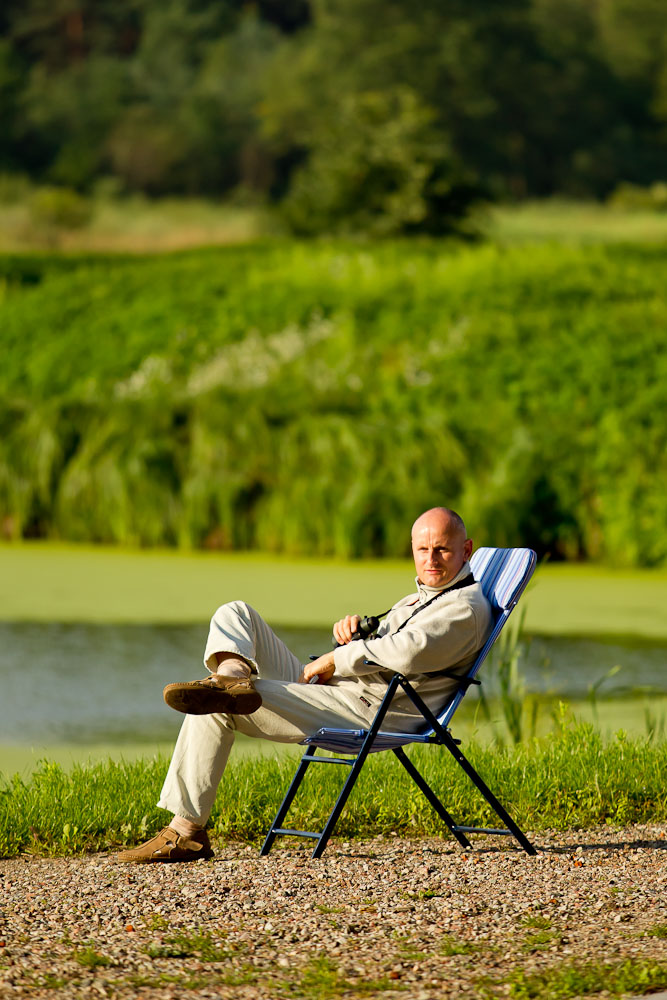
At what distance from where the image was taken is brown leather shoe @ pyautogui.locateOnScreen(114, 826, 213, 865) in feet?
14.5

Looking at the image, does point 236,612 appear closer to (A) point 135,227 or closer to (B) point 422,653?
(B) point 422,653

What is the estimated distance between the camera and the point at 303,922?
3863 mm

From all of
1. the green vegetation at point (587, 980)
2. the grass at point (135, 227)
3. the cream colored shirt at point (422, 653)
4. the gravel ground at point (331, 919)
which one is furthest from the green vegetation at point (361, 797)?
the grass at point (135, 227)

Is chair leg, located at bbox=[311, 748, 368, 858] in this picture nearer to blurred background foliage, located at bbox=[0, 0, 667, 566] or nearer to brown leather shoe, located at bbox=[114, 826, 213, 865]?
brown leather shoe, located at bbox=[114, 826, 213, 865]

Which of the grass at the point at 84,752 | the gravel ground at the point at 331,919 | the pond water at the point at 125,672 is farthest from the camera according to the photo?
the pond water at the point at 125,672

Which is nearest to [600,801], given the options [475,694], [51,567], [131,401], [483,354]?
[475,694]

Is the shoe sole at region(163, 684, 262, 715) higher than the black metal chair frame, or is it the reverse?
the shoe sole at region(163, 684, 262, 715)

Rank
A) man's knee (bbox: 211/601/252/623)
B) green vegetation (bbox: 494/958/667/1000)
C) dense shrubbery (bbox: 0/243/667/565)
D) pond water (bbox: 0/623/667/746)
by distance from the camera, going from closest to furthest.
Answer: green vegetation (bbox: 494/958/667/1000) → man's knee (bbox: 211/601/252/623) → pond water (bbox: 0/623/667/746) → dense shrubbery (bbox: 0/243/667/565)

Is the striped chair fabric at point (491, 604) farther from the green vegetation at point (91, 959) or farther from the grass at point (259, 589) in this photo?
the grass at point (259, 589)

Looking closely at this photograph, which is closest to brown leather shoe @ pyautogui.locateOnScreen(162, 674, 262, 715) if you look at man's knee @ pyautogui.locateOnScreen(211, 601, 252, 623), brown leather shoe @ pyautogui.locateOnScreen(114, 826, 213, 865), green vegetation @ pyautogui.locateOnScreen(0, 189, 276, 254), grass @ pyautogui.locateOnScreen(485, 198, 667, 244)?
man's knee @ pyautogui.locateOnScreen(211, 601, 252, 623)

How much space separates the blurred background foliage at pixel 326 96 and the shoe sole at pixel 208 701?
45.8 metres

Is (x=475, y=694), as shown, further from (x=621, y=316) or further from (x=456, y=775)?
(x=621, y=316)

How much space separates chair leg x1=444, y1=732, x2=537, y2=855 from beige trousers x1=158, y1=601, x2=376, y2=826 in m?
0.30

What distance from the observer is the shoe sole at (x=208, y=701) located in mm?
4234
